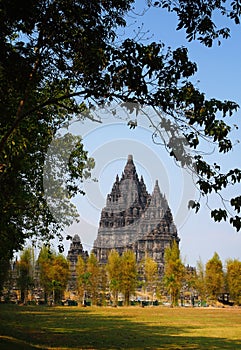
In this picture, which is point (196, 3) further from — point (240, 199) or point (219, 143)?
point (240, 199)

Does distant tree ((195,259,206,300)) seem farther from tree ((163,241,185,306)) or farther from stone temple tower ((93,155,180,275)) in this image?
stone temple tower ((93,155,180,275))

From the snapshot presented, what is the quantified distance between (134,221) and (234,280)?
43282 millimetres

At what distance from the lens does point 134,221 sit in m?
104

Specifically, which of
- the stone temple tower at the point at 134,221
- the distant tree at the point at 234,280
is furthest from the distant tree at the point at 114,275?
the stone temple tower at the point at 134,221

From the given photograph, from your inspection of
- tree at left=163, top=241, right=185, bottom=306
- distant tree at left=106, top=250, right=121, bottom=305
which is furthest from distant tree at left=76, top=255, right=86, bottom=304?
tree at left=163, top=241, right=185, bottom=306

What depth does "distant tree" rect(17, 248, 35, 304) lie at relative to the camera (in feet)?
198

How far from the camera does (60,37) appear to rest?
8344 mm

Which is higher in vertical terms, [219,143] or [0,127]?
[0,127]

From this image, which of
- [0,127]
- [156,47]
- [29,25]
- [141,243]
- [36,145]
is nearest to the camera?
[156,47]

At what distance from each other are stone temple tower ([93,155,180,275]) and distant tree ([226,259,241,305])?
1097 inches

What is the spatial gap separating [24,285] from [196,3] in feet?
187

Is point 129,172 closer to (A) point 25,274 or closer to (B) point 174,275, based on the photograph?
(B) point 174,275

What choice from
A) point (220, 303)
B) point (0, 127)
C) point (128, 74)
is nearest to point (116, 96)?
point (128, 74)

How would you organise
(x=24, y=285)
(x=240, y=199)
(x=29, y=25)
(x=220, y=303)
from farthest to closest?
(x=220, y=303) < (x=24, y=285) < (x=29, y=25) < (x=240, y=199)
